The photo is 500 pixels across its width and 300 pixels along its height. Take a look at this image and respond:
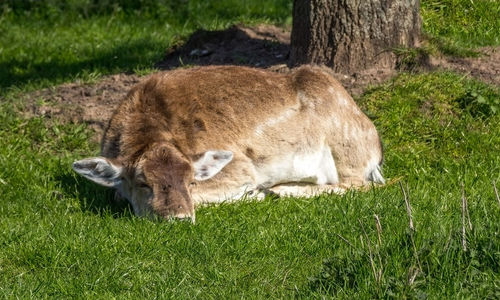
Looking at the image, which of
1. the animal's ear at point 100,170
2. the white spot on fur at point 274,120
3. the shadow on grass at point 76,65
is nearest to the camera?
the animal's ear at point 100,170

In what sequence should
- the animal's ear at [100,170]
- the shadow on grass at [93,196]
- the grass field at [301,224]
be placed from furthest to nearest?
the shadow on grass at [93,196]
the animal's ear at [100,170]
the grass field at [301,224]

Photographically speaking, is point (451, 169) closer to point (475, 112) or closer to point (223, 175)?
point (475, 112)

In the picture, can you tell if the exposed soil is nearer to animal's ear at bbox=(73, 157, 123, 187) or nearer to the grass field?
the grass field

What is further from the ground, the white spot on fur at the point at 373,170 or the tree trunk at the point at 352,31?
the tree trunk at the point at 352,31

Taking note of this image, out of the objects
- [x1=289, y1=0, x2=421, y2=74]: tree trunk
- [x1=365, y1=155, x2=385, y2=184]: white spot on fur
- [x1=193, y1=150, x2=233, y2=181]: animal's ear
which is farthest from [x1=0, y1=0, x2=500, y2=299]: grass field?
[x1=289, y1=0, x2=421, y2=74]: tree trunk

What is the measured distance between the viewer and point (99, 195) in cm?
839

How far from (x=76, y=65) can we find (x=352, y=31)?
178 inches

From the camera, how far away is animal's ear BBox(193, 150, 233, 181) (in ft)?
26.3

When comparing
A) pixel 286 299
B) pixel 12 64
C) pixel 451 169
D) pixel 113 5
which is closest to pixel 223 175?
pixel 451 169

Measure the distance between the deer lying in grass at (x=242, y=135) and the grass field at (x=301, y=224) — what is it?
35cm

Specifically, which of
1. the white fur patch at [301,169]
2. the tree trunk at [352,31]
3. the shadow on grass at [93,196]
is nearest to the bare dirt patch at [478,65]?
the tree trunk at [352,31]

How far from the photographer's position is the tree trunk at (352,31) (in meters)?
10.3

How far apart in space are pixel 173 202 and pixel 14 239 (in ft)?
4.17

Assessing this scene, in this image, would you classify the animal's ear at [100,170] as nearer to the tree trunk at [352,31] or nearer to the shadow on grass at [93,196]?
the shadow on grass at [93,196]
